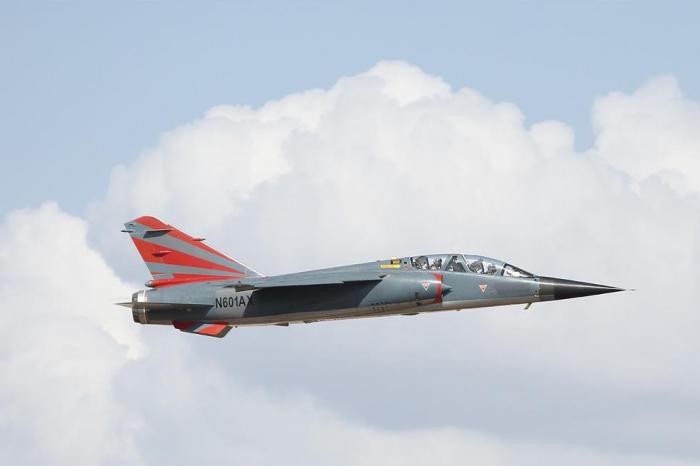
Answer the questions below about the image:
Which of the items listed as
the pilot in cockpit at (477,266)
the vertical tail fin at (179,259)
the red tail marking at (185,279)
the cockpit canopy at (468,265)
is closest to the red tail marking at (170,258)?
the vertical tail fin at (179,259)

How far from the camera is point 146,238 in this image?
4662 cm

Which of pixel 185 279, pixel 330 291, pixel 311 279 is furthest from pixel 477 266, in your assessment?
pixel 185 279

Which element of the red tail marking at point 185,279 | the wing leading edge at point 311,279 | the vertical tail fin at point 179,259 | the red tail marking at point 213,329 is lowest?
the red tail marking at point 213,329

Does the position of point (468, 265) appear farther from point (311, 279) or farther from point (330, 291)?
point (311, 279)

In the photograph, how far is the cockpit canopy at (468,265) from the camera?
139ft

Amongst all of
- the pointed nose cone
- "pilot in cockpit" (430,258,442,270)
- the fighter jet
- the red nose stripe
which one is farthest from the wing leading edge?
the pointed nose cone

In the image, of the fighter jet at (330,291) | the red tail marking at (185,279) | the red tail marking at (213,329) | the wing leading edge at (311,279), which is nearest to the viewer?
the fighter jet at (330,291)

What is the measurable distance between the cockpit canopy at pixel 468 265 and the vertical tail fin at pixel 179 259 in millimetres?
6414

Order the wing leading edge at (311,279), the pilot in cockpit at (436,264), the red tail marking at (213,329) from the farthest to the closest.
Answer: the red tail marking at (213,329) → the pilot in cockpit at (436,264) → the wing leading edge at (311,279)

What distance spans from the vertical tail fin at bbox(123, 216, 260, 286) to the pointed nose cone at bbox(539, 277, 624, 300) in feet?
32.8

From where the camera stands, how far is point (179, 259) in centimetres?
4609

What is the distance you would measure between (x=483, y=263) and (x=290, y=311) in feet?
21.0

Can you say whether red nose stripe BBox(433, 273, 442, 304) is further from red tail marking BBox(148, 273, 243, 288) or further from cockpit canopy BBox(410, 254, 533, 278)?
red tail marking BBox(148, 273, 243, 288)

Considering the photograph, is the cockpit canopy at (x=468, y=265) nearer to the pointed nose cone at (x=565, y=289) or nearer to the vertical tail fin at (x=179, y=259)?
the pointed nose cone at (x=565, y=289)
